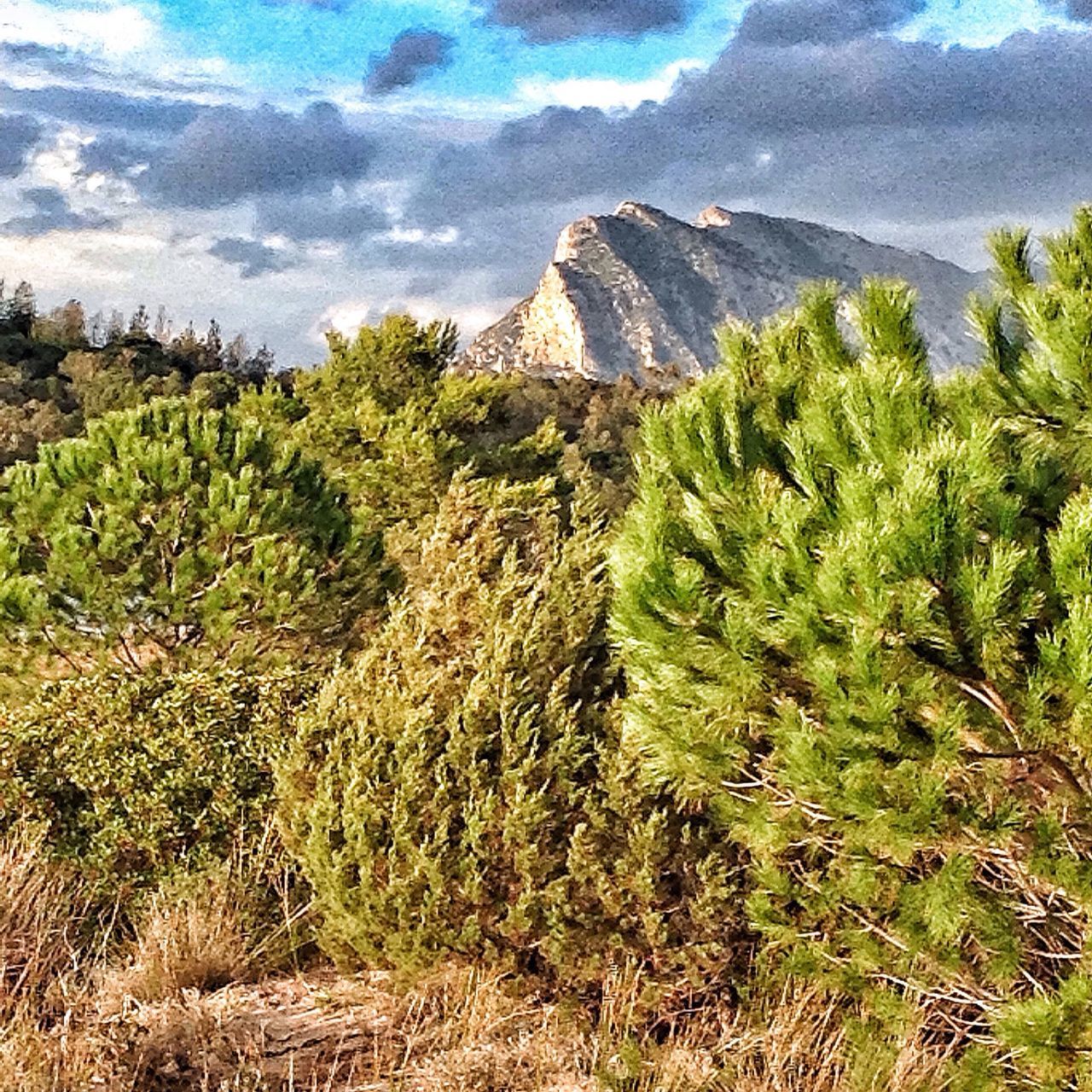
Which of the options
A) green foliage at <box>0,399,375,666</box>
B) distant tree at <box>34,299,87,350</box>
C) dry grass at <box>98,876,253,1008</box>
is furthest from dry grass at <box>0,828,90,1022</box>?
distant tree at <box>34,299,87,350</box>

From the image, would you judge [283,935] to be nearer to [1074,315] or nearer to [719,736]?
[719,736]

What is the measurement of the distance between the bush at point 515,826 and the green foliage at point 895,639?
0.35 m

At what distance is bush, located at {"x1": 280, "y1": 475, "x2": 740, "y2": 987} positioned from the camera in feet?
15.9

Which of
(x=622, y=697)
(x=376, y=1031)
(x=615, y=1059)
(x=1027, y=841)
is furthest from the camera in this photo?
(x=622, y=697)

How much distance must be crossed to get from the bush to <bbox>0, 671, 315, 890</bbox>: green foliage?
0.74 metres

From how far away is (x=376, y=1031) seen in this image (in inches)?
189

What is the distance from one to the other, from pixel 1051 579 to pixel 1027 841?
83cm

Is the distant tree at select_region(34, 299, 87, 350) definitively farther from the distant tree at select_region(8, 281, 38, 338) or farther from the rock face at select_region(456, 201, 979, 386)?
the rock face at select_region(456, 201, 979, 386)

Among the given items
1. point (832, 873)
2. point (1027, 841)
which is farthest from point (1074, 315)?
point (832, 873)

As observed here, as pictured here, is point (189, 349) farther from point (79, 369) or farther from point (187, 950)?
point (187, 950)

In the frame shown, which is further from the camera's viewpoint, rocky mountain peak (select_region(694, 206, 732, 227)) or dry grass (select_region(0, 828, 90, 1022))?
rocky mountain peak (select_region(694, 206, 732, 227))

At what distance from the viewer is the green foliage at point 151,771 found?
20.0 ft

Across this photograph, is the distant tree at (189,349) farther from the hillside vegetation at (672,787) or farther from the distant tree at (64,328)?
the hillside vegetation at (672,787)

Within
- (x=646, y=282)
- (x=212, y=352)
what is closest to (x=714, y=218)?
(x=646, y=282)
